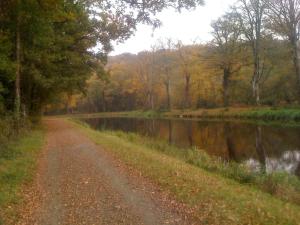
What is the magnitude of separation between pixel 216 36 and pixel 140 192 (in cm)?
4368

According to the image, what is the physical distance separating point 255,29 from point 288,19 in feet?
23.3

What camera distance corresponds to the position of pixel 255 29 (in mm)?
43469

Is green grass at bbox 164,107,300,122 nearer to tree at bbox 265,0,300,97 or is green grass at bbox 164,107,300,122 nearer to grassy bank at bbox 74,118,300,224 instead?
tree at bbox 265,0,300,97

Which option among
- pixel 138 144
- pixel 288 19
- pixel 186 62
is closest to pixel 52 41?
pixel 138 144

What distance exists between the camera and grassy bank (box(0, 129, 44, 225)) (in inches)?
328

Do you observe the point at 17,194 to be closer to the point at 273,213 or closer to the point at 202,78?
the point at 273,213

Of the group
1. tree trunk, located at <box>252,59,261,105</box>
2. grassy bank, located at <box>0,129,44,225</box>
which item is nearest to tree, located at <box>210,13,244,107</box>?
tree trunk, located at <box>252,59,261,105</box>

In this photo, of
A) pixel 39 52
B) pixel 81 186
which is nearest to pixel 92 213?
pixel 81 186

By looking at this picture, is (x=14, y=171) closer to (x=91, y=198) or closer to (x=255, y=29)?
(x=91, y=198)

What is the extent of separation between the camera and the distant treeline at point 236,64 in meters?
38.8

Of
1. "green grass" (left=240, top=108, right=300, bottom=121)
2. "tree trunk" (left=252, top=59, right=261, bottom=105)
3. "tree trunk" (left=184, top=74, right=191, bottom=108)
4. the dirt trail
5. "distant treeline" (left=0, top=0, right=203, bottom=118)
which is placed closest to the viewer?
the dirt trail

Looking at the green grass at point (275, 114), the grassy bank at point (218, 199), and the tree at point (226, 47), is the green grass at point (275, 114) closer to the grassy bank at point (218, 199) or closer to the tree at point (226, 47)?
the tree at point (226, 47)

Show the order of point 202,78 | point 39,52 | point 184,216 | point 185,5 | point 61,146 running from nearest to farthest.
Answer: point 184,216 → point 185,5 → point 61,146 → point 39,52 → point 202,78

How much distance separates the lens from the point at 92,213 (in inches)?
314
